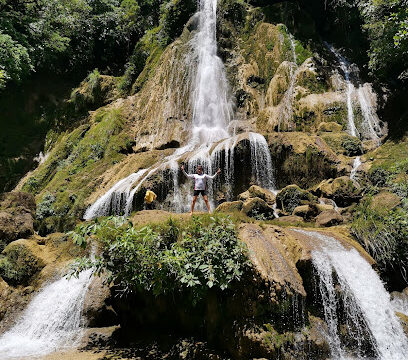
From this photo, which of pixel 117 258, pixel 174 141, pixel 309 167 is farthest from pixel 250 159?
pixel 117 258

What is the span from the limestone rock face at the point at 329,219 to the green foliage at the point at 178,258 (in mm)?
4324

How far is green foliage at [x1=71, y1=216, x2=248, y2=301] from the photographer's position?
18.2 ft

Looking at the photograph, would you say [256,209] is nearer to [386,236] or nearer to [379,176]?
[386,236]

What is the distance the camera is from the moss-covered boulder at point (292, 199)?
11.0 m

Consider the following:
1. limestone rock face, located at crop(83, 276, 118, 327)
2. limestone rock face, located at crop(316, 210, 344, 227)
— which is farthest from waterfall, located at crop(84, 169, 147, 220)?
limestone rock face, located at crop(316, 210, 344, 227)

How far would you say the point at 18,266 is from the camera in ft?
31.0

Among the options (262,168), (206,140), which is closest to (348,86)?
(262,168)

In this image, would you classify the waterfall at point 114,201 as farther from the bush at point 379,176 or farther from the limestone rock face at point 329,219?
the bush at point 379,176

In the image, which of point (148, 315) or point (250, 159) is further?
point (250, 159)

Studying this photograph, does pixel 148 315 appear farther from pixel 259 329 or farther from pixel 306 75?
pixel 306 75

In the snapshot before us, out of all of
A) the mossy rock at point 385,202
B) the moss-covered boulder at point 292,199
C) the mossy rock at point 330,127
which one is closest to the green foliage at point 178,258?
A: the mossy rock at point 385,202

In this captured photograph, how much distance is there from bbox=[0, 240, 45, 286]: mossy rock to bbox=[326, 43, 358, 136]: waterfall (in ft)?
47.3

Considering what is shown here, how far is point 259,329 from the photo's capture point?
525 centimetres

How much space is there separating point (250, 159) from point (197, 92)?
9.60 metres
